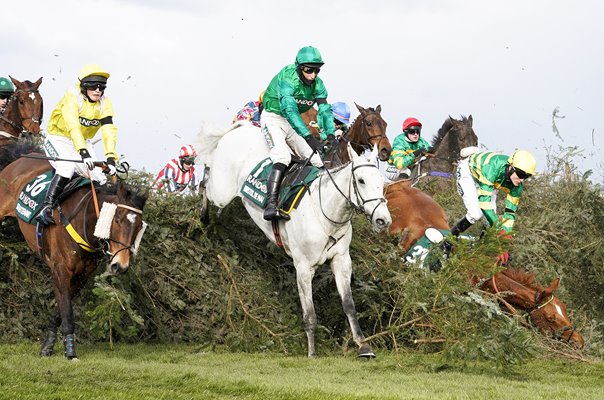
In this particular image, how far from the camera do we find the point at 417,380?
8695 mm

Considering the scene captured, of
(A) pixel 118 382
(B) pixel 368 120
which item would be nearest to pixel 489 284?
(B) pixel 368 120

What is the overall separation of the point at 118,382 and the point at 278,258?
4.35m

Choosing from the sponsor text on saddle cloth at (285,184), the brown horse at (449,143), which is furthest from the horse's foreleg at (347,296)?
the brown horse at (449,143)

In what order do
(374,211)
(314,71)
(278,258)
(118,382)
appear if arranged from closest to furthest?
(118,382)
(374,211)
(314,71)
(278,258)

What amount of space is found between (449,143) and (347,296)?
7.91 meters

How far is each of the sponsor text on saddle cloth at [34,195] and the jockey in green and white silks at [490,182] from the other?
488 cm

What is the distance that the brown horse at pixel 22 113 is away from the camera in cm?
1463

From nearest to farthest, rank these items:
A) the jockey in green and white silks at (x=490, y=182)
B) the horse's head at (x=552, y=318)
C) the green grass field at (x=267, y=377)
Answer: the green grass field at (x=267, y=377) → the horse's head at (x=552, y=318) → the jockey in green and white silks at (x=490, y=182)

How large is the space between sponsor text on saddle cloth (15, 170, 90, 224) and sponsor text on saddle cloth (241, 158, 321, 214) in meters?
2.13

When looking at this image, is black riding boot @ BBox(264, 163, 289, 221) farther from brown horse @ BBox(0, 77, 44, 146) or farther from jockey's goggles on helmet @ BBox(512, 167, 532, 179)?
brown horse @ BBox(0, 77, 44, 146)

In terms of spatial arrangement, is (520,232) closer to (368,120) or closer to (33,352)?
(368,120)

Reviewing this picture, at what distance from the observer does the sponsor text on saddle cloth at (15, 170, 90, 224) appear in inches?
407

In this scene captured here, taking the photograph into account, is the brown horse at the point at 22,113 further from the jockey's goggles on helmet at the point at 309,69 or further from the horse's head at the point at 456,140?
the horse's head at the point at 456,140

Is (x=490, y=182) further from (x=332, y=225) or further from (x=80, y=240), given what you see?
(x=80, y=240)
